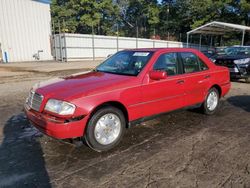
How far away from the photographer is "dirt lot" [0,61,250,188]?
2939 mm

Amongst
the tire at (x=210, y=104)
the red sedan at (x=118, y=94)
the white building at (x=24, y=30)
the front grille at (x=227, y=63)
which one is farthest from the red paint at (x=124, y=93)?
the white building at (x=24, y=30)

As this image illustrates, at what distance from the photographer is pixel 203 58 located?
5441 mm

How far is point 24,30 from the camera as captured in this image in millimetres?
25500

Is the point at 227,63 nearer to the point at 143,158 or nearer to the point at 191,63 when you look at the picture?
the point at 191,63

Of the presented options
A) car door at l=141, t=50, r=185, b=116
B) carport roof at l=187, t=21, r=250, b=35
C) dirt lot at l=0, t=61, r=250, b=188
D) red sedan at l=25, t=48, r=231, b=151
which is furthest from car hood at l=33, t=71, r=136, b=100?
carport roof at l=187, t=21, r=250, b=35

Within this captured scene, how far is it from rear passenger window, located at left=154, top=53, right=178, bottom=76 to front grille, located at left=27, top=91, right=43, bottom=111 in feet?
6.81

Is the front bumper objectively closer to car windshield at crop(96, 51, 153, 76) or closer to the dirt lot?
the dirt lot

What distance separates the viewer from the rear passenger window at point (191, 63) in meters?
4.97

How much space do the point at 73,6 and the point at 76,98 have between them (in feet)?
164

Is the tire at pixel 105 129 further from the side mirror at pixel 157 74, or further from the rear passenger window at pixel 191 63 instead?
the rear passenger window at pixel 191 63

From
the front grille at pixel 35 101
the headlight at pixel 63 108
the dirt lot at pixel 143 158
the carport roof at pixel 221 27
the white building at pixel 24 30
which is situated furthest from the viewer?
the carport roof at pixel 221 27

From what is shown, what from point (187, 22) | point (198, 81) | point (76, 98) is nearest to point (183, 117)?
point (198, 81)

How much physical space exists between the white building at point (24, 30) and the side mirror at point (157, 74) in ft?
78.0

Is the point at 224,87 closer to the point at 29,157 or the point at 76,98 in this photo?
the point at 76,98
